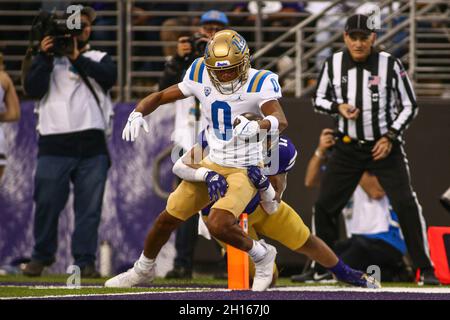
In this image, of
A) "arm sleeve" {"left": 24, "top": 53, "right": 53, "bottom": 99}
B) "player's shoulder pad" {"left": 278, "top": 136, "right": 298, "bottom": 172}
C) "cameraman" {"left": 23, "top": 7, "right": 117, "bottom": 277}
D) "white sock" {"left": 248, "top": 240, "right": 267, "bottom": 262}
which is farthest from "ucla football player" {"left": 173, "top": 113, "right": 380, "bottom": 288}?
"arm sleeve" {"left": 24, "top": 53, "right": 53, "bottom": 99}

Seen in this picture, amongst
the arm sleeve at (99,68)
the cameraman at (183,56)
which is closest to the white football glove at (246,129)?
the cameraman at (183,56)

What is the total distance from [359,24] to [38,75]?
239cm

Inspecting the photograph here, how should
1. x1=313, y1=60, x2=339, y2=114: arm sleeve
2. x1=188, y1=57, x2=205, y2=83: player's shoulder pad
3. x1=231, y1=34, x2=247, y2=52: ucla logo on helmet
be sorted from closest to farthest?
x1=231, y1=34, x2=247, y2=52: ucla logo on helmet < x1=188, y1=57, x2=205, y2=83: player's shoulder pad < x1=313, y1=60, x2=339, y2=114: arm sleeve

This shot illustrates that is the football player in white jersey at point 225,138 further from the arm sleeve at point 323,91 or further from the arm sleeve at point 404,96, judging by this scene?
the arm sleeve at point 404,96

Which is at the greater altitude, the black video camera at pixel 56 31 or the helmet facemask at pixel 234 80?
the black video camera at pixel 56 31

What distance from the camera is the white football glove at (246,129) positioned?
6.80 m

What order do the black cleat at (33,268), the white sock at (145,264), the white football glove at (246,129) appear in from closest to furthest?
the white football glove at (246,129)
the white sock at (145,264)
the black cleat at (33,268)

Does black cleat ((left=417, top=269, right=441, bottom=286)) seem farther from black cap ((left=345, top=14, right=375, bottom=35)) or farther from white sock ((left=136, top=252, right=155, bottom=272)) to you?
white sock ((left=136, top=252, right=155, bottom=272))

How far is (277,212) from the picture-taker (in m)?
7.31

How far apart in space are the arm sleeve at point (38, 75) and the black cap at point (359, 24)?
2222 millimetres

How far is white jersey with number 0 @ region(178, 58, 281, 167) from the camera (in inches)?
283

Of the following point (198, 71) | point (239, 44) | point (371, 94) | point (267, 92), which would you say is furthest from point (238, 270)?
point (371, 94)

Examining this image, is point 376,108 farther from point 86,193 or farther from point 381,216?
point 86,193
